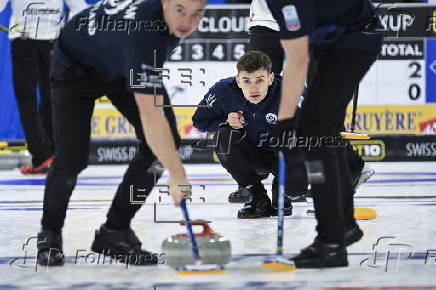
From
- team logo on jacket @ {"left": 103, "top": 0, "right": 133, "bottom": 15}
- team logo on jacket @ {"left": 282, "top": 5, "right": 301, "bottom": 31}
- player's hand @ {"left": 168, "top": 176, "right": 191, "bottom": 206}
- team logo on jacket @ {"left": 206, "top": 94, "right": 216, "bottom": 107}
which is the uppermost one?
team logo on jacket @ {"left": 103, "top": 0, "right": 133, "bottom": 15}

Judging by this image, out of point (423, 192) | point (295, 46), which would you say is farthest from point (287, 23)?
point (423, 192)

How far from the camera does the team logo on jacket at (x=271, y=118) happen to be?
4406 millimetres

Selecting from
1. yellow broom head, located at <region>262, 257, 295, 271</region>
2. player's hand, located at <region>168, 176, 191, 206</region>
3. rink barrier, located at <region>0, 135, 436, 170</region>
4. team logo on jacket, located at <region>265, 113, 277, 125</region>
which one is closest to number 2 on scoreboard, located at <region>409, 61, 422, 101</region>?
rink barrier, located at <region>0, 135, 436, 170</region>

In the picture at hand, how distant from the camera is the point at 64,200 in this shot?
304cm

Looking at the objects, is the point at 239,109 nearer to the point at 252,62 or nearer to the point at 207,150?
the point at 252,62

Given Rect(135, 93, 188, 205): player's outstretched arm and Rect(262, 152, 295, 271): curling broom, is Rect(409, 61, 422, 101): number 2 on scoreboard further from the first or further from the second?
Rect(135, 93, 188, 205): player's outstretched arm

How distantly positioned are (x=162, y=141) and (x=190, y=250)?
0.44 metres

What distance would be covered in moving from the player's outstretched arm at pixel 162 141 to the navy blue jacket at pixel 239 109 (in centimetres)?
177

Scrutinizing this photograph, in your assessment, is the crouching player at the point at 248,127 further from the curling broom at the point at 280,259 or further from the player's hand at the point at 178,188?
the player's hand at the point at 178,188

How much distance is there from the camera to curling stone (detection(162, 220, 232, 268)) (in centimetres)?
288

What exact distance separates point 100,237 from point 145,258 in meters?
0.24

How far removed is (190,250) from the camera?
288cm

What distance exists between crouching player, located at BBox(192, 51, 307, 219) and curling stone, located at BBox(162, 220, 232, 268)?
1439mm

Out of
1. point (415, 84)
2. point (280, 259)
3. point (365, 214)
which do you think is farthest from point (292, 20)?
point (415, 84)
